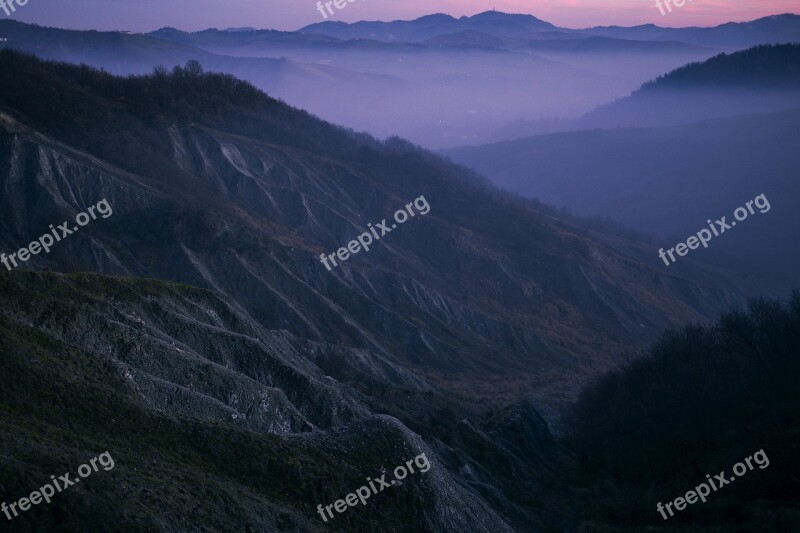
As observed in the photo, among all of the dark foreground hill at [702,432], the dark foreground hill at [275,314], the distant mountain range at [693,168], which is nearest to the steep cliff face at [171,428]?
the dark foreground hill at [275,314]

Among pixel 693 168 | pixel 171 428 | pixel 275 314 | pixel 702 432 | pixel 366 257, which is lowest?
pixel 702 432

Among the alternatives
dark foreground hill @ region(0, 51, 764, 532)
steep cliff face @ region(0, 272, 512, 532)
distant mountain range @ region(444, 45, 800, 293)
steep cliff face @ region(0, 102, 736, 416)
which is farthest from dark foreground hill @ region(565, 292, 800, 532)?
distant mountain range @ region(444, 45, 800, 293)

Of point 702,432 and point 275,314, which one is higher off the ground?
point 275,314

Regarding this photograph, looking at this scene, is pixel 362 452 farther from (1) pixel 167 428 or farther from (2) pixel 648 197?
(2) pixel 648 197

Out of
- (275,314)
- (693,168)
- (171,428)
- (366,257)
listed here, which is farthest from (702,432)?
(693,168)

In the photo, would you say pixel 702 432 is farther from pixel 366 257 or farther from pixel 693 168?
pixel 693 168

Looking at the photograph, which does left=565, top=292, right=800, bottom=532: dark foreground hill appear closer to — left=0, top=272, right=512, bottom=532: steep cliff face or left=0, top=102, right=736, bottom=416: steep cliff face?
left=0, top=272, right=512, bottom=532: steep cliff face

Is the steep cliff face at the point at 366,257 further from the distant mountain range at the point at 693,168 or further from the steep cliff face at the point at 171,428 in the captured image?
the distant mountain range at the point at 693,168

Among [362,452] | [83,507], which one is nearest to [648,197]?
[362,452]
